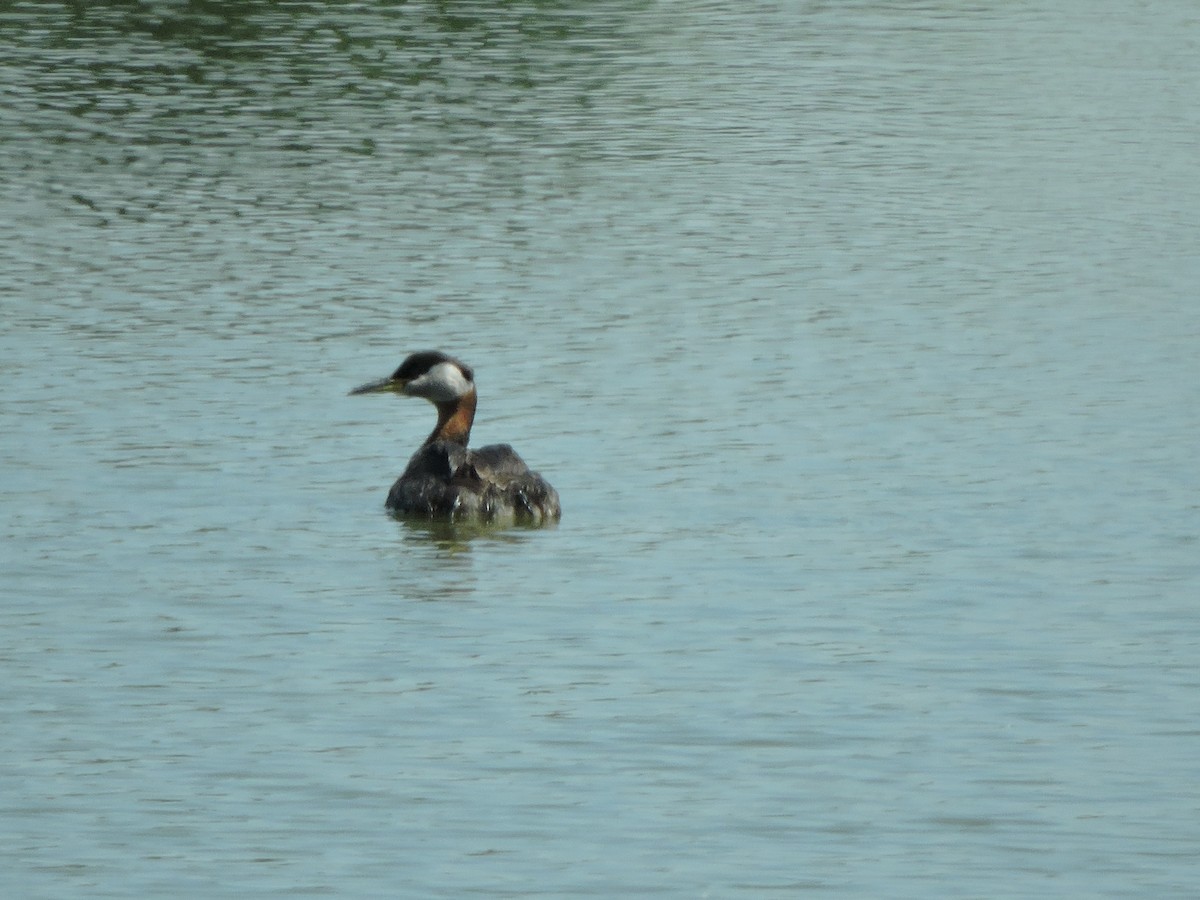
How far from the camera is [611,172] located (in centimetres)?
2856

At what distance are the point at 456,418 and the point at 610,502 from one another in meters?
1.38

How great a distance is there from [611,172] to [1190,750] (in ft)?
60.0

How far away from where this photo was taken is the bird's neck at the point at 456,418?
53.7ft

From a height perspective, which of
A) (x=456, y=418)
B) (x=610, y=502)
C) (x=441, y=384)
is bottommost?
(x=610, y=502)

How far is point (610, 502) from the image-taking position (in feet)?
50.9

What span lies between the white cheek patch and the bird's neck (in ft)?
0.13

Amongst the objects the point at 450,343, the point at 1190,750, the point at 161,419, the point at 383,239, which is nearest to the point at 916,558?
the point at 1190,750

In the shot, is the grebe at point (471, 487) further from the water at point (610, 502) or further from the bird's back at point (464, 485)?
the water at point (610, 502)

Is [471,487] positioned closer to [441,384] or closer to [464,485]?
[464,485]

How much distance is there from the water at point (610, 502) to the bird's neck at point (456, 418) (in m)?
0.61

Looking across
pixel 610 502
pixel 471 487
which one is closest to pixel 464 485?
pixel 471 487

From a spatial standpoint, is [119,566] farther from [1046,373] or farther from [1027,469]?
[1046,373]

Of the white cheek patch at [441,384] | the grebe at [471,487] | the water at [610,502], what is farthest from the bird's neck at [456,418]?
the water at [610,502]

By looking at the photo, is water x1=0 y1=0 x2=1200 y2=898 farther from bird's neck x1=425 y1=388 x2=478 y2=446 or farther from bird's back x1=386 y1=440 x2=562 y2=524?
bird's neck x1=425 y1=388 x2=478 y2=446
